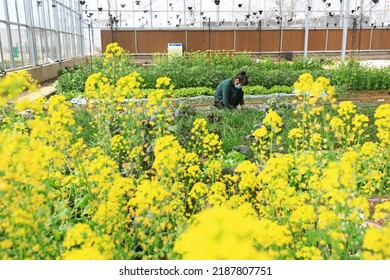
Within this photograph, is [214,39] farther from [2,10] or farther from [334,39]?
[2,10]

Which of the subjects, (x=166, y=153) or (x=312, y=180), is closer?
(x=166, y=153)

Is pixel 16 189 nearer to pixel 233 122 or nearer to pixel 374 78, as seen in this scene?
pixel 233 122

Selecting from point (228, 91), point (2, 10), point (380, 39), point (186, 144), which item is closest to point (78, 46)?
point (2, 10)

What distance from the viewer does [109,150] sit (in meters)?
3.09

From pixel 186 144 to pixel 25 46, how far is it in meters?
9.49

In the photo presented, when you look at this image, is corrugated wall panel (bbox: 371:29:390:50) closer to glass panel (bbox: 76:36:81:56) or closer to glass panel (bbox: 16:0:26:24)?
glass panel (bbox: 76:36:81:56)

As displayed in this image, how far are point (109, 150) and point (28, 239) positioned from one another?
5.42ft

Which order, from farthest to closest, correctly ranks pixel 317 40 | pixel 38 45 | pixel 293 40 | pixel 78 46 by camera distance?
pixel 317 40
pixel 293 40
pixel 78 46
pixel 38 45

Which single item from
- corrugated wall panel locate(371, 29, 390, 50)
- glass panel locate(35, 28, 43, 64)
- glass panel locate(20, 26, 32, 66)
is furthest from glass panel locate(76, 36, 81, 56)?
corrugated wall panel locate(371, 29, 390, 50)

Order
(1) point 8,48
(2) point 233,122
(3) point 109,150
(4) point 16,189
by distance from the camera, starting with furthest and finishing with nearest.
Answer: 1. (1) point 8,48
2. (2) point 233,122
3. (3) point 109,150
4. (4) point 16,189

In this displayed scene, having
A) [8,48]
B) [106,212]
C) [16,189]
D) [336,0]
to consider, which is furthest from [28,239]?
[336,0]

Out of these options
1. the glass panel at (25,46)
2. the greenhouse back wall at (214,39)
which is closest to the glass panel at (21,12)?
Answer: the glass panel at (25,46)

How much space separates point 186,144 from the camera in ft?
10.9

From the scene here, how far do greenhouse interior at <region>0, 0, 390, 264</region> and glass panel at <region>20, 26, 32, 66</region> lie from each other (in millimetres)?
68
